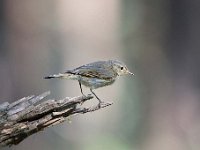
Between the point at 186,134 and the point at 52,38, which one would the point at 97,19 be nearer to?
the point at 52,38

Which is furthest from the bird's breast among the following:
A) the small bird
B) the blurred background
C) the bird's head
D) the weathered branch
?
the blurred background

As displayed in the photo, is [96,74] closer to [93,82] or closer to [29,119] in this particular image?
[93,82]

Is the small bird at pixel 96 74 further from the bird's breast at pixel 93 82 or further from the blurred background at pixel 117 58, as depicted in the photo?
the blurred background at pixel 117 58

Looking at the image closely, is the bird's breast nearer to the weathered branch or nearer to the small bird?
the small bird

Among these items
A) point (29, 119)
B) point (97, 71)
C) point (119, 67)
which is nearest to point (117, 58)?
point (119, 67)

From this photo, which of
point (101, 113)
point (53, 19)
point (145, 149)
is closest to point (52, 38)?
point (53, 19)
